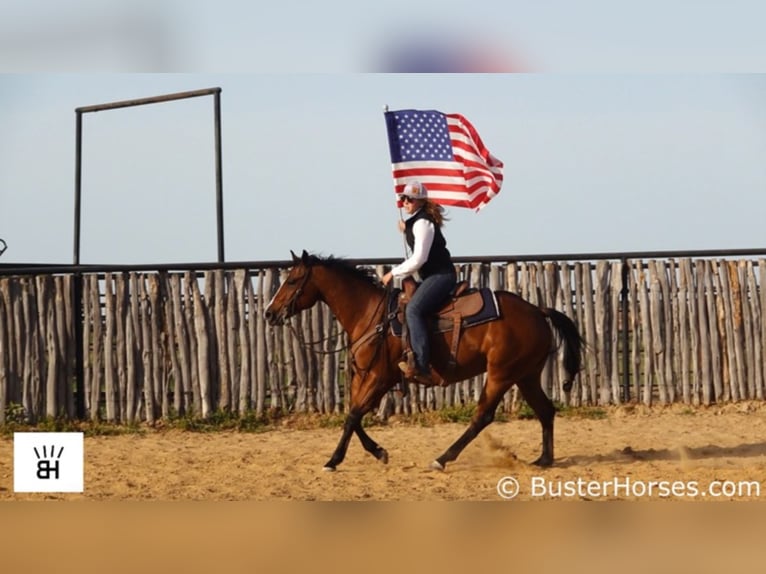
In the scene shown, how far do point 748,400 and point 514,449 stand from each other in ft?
12.8

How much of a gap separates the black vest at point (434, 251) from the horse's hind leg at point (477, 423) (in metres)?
1.15

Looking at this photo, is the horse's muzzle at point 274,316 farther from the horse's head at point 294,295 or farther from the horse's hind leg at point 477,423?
the horse's hind leg at point 477,423

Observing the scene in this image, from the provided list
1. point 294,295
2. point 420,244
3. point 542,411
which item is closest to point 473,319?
point 420,244

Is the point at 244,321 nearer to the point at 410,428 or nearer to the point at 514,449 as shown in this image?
the point at 410,428

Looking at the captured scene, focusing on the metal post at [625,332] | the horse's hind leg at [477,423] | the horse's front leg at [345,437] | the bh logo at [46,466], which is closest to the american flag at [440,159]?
the horse's hind leg at [477,423]

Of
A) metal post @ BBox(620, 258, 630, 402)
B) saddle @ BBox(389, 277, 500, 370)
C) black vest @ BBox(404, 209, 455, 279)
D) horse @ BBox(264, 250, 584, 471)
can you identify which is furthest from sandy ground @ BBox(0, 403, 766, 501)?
black vest @ BBox(404, 209, 455, 279)

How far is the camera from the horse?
1101 centimetres

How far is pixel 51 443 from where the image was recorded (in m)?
11.0

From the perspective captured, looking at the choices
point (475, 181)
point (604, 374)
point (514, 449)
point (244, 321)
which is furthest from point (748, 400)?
point (244, 321)

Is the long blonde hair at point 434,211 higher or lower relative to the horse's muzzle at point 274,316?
higher

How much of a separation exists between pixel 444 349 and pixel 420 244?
1024 millimetres

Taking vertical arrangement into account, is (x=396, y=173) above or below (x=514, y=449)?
above

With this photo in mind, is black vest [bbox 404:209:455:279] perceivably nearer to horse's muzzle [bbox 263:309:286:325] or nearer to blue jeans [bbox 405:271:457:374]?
blue jeans [bbox 405:271:457:374]

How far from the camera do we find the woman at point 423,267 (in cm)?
1073
